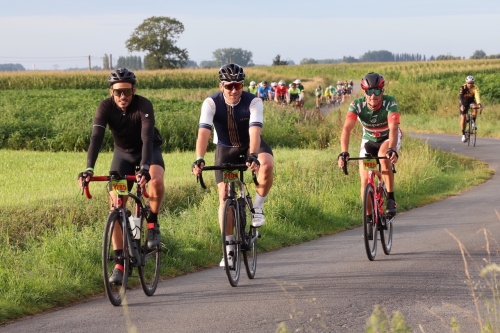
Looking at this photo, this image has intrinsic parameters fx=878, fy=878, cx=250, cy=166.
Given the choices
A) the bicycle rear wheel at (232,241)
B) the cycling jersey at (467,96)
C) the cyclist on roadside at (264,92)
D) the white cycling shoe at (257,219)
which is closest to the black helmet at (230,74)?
the bicycle rear wheel at (232,241)

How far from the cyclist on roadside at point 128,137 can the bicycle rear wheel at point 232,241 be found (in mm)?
661

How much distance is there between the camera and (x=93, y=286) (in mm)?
8898

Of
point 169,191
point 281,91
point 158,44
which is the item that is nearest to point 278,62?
point 158,44

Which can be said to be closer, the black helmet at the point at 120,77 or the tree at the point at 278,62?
the black helmet at the point at 120,77

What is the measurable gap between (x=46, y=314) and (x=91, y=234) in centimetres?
244

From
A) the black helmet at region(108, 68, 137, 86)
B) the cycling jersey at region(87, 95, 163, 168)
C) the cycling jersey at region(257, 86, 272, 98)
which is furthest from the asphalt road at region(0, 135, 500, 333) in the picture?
the cycling jersey at region(257, 86, 272, 98)

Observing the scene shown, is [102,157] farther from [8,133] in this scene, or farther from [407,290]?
[407,290]

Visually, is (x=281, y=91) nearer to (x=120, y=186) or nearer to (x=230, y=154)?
(x=230, y=154)

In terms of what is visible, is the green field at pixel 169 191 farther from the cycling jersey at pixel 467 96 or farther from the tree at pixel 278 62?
the tree at pixel 278 62

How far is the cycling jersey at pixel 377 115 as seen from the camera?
10703 mm

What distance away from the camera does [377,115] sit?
10.8m

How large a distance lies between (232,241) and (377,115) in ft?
10.2

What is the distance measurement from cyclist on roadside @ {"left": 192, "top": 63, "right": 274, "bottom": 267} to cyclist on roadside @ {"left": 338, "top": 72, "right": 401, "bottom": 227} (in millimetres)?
1379

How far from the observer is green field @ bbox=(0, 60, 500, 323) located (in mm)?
9133
